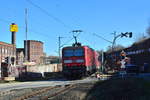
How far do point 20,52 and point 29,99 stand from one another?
4089 inches

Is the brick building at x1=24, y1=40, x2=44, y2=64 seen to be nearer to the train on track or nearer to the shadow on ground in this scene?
the train on track

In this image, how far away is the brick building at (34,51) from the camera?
12775 cm

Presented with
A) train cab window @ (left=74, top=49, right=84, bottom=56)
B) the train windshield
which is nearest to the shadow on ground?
train cab window @ (left=74, top=49, right=84, bottom=56)

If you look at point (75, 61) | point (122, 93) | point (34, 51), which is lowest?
point (122, 93)

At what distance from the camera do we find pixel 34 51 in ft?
436

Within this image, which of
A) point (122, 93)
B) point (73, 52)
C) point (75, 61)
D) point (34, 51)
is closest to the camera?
point (122, 93)

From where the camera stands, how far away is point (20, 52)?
4624 inches

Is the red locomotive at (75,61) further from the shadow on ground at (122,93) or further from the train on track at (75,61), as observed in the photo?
the shadow on ground at (122,93)

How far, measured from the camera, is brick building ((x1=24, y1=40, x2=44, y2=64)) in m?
128

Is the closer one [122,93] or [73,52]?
[122,93]

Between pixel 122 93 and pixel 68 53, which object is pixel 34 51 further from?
pixel 122 93

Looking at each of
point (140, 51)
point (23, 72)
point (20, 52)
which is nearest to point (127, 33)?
point (23, 72)

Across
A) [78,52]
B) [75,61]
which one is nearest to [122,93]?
[75,61]

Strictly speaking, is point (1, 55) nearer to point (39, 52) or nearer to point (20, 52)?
point (20, 52)
